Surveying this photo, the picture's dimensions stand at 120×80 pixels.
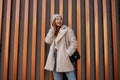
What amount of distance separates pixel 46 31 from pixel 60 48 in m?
0.46

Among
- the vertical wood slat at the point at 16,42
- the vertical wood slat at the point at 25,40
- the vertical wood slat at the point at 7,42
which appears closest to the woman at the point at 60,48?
the vertical wood slat at the point at 25,40

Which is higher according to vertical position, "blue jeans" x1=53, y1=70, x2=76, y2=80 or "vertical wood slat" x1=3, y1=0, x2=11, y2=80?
"vertical wood slat" x1=3, y1=0, x2=11, y2=80

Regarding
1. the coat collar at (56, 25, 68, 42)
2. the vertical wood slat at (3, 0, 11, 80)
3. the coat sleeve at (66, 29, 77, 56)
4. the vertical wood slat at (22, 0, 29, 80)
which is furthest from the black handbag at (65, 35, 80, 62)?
the vertical wood slat at (3, 0, 11, 80)

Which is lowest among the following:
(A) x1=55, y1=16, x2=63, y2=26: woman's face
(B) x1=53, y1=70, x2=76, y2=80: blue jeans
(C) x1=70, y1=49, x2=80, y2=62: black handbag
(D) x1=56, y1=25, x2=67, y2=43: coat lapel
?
(B) x1=53, y1=70, x2=76, y2=80: blue jeans

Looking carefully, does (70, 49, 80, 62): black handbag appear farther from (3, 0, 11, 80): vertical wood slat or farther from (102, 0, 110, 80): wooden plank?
(3, 0, 11, 80): vertical wood slat

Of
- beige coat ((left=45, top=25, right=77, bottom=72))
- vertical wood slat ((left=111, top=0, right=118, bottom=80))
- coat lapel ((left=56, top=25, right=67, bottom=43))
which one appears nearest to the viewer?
beige coat ((left=45, top=25, right=77, bottom=72))

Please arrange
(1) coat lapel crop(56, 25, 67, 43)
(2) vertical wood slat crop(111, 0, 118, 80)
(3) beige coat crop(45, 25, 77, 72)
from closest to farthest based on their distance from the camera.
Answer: (3) beige coat crop(45, 25, 77, 72)
(1) coat lapel crop(56, 25, 67, 43)
(2) vertical wood slat crop(111, 0, 118, 80)

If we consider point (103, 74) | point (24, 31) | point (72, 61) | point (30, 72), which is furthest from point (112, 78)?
point (24, 31)

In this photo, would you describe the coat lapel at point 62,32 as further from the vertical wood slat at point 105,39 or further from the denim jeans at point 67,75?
the vertical wood slat at point 105,39

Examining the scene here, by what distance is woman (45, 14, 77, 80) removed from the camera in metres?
3.26

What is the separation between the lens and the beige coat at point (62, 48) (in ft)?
10.7

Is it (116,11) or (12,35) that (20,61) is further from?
(116,11)

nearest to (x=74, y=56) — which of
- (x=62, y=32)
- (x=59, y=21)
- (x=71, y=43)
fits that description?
(x=71, y=43)

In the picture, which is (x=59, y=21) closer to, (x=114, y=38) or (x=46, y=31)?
(x=46, y=31)
